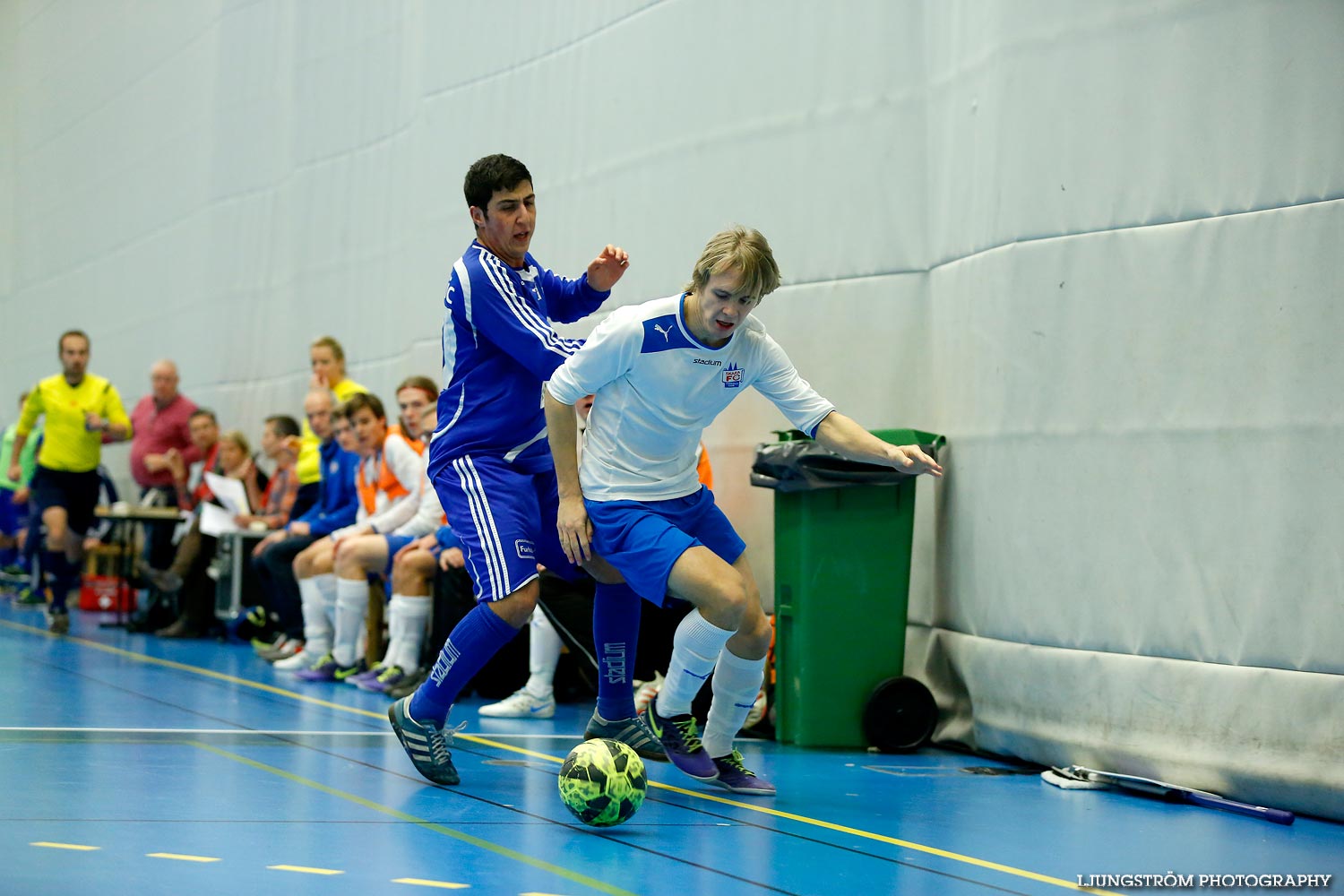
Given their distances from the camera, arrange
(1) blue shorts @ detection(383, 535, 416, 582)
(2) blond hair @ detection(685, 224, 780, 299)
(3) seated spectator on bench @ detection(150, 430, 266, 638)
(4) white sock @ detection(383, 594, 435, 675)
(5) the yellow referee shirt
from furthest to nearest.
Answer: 1. (5) the yellow referee shirt
2. (3) seated spectator on bench @ detection(150, 430, 266, 638)
3. (1) blue shorts @ detection(383, 535, 416, 582)
4. (4) white sock @ detection(383, 594, 435, 675)
5. (2) blond hair @ detection(685, 224, 780, 299)

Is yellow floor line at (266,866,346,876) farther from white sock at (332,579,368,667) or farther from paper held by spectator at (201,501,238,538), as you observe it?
paper held by spectator at (201,501,238,538)

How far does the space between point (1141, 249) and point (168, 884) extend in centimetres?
383

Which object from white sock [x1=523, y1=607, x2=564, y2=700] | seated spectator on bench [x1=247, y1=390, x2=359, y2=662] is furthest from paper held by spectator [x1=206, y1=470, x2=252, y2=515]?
white sock [x1=523, y1=607, x2=564, y2=700]

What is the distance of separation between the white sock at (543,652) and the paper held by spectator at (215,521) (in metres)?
3.96

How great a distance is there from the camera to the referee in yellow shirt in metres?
11.4

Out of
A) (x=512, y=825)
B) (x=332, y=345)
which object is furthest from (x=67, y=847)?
(x=332, y=345)

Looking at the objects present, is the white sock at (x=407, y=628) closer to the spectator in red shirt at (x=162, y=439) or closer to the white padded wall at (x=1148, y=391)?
the white padded wall at (x=1148, y=391)

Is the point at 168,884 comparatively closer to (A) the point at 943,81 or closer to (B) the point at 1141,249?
(B) the point at 1141,249

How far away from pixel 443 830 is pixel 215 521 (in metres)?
6.94

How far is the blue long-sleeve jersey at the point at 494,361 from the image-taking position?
16.0ft

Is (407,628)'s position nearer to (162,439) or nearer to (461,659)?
(461,659)

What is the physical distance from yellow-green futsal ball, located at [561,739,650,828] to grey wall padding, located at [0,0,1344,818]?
2065 mm

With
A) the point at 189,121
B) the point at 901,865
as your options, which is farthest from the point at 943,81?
the point at 189,121

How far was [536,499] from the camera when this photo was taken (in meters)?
5.00
